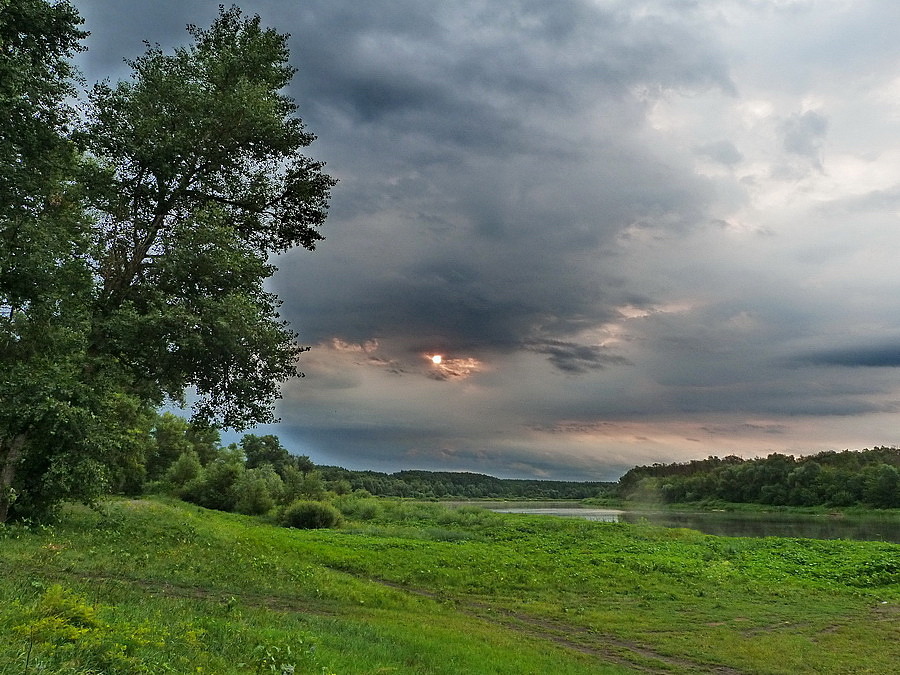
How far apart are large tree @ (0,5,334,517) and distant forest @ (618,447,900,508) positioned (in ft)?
447

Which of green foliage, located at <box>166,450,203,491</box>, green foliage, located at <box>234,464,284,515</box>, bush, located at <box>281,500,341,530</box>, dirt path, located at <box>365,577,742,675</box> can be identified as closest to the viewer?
dirt path, located at <box>365,577,742,675</box>

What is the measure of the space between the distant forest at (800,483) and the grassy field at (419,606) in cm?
9936

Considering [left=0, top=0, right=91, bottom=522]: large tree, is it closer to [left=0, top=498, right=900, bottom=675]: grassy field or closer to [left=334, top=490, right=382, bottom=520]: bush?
[left=0, top=498, right=900, bottom=675]: grassy field

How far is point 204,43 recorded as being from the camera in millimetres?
21219

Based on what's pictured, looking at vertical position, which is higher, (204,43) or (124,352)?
(204,43)

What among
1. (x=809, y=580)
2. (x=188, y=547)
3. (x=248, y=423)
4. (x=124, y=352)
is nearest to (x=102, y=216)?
(x=124, y=352)

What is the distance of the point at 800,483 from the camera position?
13288cm

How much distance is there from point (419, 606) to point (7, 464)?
15.4m

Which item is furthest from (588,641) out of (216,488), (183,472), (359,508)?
(183,472)

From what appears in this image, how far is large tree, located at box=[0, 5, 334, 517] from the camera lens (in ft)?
55.8

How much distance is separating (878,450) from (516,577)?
197 m

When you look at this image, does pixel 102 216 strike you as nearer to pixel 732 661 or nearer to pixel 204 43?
pixel 204 43

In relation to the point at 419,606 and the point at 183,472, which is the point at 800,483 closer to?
the point at 183,472

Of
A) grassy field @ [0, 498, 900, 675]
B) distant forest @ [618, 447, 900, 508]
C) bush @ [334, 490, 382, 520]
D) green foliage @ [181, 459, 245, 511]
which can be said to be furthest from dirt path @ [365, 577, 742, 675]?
distant forest @ [618, 447, 900, 508]
